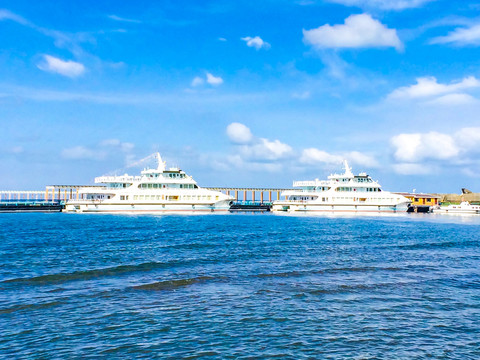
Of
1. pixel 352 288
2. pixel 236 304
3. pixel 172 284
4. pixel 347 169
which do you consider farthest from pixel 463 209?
pixel 236 304

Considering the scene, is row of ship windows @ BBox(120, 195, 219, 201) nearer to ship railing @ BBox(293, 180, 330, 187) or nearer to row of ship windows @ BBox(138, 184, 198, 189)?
row of ship windows @ BBox(138, 184, 198, 189)

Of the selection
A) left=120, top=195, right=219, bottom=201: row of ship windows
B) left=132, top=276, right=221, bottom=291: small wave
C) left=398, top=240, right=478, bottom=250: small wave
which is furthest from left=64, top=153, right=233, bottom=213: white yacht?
left=132, top=276, right=221, bottom=291: small wave

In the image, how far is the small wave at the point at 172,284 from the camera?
15.4 metres

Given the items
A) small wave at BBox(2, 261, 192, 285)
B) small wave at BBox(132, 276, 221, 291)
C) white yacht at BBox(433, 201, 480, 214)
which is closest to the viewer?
small wave at BBox(132, 276, 221, 291)

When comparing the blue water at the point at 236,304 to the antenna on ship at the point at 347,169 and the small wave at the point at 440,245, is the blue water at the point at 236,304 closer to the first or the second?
the small wave at the point at 440,245

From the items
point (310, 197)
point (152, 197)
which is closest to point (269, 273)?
point (152, 197)

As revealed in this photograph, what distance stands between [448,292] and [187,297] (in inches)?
359

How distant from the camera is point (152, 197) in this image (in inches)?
2559

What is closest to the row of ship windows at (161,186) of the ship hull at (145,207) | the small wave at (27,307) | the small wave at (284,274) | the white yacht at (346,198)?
the ship hull at (145,207)

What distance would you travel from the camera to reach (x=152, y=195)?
6500 cm

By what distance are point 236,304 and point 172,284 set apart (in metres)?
3.53

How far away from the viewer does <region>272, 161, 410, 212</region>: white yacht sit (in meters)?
71.2

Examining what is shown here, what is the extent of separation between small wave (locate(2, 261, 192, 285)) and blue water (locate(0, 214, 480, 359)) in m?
0.04

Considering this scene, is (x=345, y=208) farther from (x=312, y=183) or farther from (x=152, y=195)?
(x=152, y=195)
